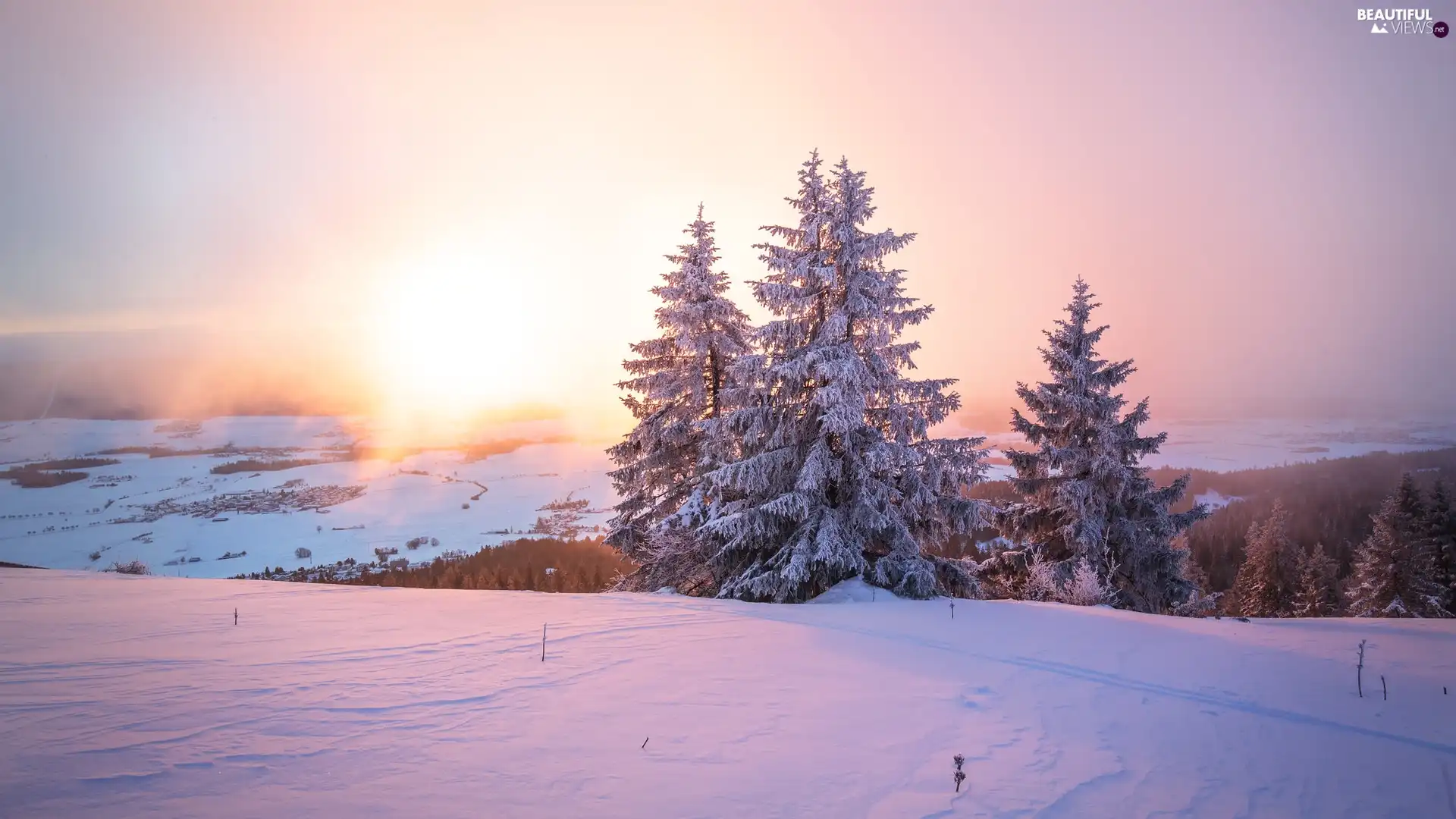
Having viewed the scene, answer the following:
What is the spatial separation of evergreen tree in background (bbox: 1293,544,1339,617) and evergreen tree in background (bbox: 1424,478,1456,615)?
6.56 meters

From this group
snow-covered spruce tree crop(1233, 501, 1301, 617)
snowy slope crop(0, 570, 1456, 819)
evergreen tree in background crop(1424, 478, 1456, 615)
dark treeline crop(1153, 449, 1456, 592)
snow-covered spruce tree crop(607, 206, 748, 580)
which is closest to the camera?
snowy slope crop(0, 570, 1456, 819)

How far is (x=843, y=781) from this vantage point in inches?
175

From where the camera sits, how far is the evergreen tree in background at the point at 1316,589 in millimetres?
29734

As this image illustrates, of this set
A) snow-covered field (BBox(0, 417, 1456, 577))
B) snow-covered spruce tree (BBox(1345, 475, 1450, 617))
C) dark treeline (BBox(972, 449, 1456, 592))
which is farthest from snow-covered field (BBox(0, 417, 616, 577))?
dark treeline (BBox(972, 449, 1456, 592))

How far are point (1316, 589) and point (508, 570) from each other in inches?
2246

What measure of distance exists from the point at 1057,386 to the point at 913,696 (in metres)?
14.9

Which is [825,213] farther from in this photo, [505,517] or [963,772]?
[505,517]

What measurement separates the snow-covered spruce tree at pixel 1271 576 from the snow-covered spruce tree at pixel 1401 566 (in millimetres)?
7598

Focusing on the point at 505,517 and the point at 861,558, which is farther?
the point at 505,517

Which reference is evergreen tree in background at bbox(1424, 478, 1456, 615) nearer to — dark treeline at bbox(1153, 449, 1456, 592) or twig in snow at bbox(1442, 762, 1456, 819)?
dark treeline at bbox(1153, 449, 1456, 592)

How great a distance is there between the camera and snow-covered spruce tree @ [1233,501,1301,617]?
31.3 meters

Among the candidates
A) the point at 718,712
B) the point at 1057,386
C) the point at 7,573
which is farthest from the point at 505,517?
the point at 718,712

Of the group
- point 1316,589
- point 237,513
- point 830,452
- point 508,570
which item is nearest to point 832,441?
point 830,452

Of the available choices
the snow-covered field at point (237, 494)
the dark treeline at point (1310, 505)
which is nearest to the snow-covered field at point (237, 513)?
the snow-covered field at point (237, 494)
